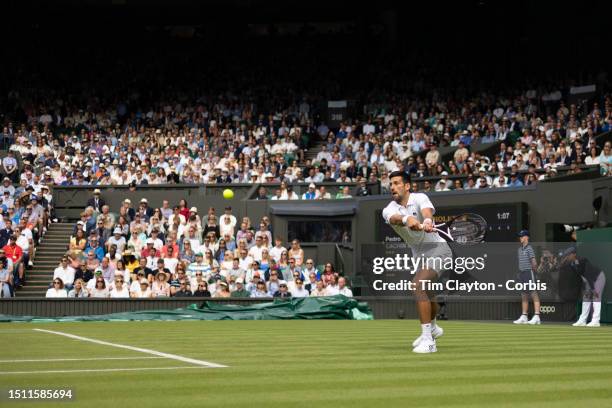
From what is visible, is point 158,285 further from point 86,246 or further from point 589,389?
point 589,389

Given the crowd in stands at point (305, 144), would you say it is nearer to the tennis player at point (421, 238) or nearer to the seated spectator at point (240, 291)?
the seated spectator at point (240, 291)

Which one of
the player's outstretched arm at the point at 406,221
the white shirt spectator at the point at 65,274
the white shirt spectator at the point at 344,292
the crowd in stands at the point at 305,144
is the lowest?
the white shirt spectator at the point at 344,292

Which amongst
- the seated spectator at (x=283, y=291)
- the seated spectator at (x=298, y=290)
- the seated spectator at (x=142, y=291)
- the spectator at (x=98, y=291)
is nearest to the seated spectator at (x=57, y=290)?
the spectator at (x=98, y=291)

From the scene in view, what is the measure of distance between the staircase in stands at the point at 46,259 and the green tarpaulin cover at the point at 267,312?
6143mm

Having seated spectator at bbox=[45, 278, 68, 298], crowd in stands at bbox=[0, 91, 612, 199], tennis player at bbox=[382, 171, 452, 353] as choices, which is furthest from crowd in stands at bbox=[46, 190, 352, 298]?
tennis player at bbox=[382, 171, 452, 353]

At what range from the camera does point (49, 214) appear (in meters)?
31.3

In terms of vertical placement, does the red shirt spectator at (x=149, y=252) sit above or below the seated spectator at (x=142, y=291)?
above

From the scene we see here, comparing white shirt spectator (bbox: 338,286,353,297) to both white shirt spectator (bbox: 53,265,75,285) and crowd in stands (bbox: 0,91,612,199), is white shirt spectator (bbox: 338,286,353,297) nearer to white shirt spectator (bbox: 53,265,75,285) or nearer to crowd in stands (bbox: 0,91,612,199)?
crowd in stands (bbox: 0,91,612,199)

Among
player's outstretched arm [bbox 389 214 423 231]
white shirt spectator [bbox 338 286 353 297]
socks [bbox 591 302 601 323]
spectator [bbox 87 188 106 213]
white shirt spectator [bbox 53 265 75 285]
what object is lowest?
socks [bbox 591 302 601 323]

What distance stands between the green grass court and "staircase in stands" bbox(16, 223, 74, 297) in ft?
48.3

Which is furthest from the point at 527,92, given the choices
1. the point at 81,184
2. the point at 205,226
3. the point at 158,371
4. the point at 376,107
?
the point at 158,371

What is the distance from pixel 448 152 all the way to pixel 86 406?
27.5 metres

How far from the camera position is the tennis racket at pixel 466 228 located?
25.9 metres

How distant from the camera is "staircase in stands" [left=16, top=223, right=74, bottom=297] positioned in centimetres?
2664
